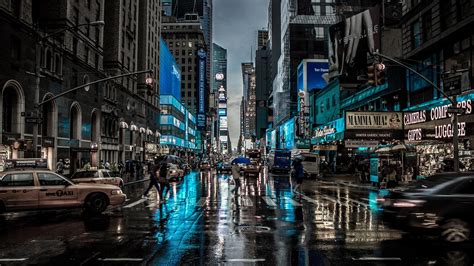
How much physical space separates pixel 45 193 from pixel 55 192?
308mm

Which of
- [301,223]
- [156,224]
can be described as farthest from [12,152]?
[301,223]

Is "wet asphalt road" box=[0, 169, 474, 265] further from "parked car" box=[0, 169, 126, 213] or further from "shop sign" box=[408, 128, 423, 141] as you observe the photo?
"shop sign" box=[408, 128, 423, 141]

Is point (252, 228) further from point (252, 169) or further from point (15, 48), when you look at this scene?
point (252, 169)

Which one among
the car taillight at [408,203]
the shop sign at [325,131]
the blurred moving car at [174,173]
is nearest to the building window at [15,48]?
the blurred moving car at [174,173]

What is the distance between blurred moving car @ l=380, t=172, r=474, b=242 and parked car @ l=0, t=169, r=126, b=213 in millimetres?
10023

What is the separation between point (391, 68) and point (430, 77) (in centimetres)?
661

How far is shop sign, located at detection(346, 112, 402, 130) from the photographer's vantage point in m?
32.7

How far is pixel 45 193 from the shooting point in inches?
541

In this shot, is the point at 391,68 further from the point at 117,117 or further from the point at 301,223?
the point at 117,117

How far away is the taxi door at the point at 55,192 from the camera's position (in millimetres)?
13734

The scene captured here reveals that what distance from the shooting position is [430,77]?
3180cm

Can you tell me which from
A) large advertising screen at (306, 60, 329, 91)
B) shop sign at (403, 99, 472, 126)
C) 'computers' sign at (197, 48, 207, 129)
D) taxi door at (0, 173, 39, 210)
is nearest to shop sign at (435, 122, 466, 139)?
shop sign at (403, 99, 472, 126)

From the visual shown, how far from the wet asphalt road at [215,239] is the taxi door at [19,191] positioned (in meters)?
0.55

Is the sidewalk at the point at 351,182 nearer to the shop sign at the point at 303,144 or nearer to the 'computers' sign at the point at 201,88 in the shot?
the shop sign at the point at 303,144
